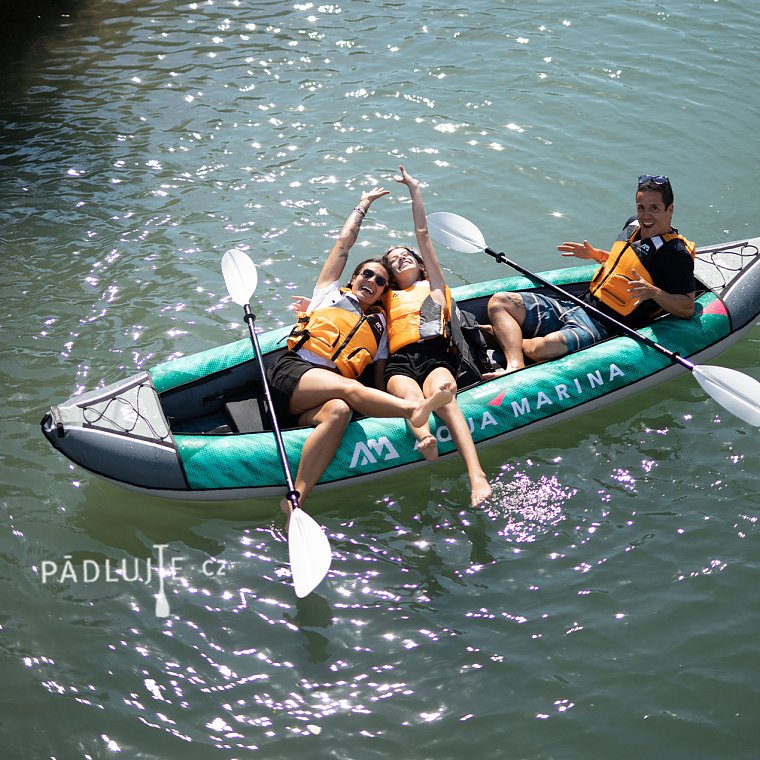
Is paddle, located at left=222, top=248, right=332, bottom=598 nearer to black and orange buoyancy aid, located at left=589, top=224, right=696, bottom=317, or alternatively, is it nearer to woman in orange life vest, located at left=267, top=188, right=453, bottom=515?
woman in orange life vest, located at left=267, top=188, right=453, bottom=515

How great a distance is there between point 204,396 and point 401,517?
133 centimetres

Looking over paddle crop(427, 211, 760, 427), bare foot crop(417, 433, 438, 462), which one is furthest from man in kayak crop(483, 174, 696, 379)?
bare foot crop(417, 433, 438, 462)

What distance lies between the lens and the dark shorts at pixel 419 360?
15.5 feet

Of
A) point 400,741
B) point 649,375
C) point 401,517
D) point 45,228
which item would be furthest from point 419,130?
point 400,741

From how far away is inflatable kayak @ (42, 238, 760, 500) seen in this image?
167 inches

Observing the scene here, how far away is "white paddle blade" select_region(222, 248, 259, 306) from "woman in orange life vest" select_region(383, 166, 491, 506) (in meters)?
0.85

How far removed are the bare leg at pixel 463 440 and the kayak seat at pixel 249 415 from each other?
2.95ft

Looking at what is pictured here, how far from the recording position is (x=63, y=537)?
4270 millimetres

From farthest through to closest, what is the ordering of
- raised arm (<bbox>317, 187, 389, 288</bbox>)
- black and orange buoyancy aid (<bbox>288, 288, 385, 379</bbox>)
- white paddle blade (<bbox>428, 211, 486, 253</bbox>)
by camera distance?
white paddle blade (<bbox>428, 211, 486, 253</bbox>) < raised arm (<bbox>317, 187, 389, 288</bbox>) < black and orange buoyancy aid (<bbox>288, 288, 385, 379</bbox>)

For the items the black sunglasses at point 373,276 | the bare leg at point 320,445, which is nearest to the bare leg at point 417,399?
the bare leg at point 320,445

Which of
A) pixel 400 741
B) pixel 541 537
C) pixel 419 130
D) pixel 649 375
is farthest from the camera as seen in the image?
pixel 419 130

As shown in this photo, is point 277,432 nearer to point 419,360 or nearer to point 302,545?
point 302,545

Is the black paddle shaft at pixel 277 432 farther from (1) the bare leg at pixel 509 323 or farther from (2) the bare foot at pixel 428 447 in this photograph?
(1) the bare leg at pixel 509 323

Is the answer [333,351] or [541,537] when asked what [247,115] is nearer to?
[333,351]
